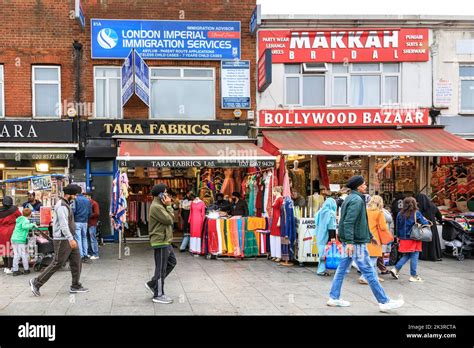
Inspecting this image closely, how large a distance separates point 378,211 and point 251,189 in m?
4.80

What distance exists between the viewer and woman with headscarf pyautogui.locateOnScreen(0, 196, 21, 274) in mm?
9758

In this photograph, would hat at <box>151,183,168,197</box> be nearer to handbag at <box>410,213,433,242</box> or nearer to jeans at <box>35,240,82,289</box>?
jeans at <box>35,240,82,289</box>

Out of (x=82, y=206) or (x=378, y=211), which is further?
(x=82, y=206)

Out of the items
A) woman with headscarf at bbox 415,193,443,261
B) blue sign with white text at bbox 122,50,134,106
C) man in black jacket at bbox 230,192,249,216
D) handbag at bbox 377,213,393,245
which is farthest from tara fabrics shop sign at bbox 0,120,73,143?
woman with headscarf at bbox 415,193,443,261

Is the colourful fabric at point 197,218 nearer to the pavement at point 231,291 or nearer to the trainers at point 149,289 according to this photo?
the pavement at point 231,291

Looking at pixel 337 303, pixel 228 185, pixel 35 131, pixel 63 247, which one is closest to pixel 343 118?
pixel 228 185

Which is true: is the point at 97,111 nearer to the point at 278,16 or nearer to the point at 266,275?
the point at 278,16

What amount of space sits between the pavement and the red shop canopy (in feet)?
10.4

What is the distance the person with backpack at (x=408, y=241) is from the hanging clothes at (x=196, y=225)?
4921 mm

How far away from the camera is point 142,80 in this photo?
42.9 feet

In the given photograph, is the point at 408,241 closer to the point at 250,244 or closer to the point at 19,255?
the point at 250,244

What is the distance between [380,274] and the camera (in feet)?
31.3

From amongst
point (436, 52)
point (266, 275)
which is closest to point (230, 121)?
point (266, 275)

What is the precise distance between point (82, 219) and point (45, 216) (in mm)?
832
